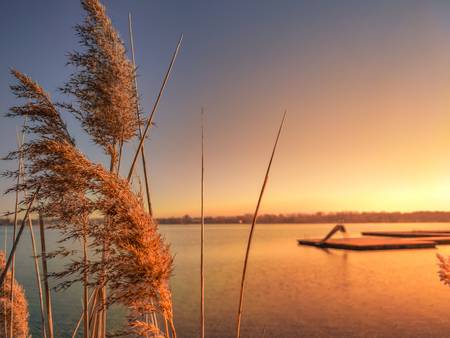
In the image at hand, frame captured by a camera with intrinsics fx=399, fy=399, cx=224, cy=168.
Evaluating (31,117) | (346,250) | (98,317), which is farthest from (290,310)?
(346,250)

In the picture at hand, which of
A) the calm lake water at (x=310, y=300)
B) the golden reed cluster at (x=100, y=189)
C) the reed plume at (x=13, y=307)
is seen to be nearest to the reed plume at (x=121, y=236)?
the golden reed cluster at (x=100, y=189)

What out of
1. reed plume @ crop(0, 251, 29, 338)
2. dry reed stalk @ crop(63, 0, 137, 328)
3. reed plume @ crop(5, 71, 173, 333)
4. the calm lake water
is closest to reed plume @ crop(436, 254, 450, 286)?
reed plume @ crop(5, 71, 173, 333)

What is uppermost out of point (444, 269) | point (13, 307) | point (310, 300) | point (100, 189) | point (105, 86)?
point (105, 86)

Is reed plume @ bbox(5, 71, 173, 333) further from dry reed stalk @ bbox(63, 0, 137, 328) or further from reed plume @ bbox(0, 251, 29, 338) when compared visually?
reed plume @ bbox(0, 251, 29, 338)

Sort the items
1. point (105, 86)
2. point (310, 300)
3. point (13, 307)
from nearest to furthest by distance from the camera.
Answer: point (105, 86), point (13, 307), point (310, 300)

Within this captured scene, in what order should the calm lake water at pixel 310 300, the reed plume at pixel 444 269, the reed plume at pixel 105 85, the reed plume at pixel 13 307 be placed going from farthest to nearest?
the calm lake water at pixel 310 300 → the reed plume at pixel 13 307 → the reed plume at pixel 105 85 → the reed plume at pixel 444 269

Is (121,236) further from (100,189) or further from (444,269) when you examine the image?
(444,269)

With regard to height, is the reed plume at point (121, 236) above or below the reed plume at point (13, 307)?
above

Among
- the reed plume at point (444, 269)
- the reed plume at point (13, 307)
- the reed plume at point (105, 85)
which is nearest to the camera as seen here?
the reed plume at point (444, 269)

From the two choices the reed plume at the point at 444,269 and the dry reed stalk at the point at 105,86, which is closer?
the reed plume at the point at 444,269

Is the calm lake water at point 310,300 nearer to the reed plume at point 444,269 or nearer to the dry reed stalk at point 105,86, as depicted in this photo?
the dry reed stalk at point 105,86

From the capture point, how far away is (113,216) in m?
1.54

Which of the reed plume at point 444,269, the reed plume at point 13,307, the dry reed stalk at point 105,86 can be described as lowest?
the reed plume at point 13,307

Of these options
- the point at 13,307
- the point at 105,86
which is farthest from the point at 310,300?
the point at 105,86
